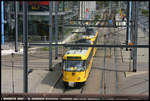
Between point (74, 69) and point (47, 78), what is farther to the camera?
→ point (47, 78)

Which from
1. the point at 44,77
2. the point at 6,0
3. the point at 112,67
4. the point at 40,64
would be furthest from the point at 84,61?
the point at 6,0

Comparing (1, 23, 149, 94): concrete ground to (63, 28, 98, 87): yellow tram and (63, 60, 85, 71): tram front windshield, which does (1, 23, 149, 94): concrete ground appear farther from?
(63, 60, 85, 71): tram front windshield

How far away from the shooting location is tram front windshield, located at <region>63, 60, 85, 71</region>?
7.15m

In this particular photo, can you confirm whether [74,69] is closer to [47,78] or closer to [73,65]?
[73,65]

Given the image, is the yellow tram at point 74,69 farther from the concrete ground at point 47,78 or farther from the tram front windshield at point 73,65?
the concrete ground at point 47,78

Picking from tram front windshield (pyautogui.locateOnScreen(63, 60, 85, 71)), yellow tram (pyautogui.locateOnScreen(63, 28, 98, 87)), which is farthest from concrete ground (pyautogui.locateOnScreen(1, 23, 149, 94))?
tram front windshield (pyautogui.locateOnScreen(63, 60, 85, 71))

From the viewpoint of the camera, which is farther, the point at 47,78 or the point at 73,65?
the point at 47,78

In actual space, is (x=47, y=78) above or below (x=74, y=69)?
below

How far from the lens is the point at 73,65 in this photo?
720cm

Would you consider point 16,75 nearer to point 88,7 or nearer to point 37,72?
point 37,72

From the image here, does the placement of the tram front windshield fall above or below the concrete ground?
above

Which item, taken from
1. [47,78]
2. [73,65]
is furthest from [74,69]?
[47,78]

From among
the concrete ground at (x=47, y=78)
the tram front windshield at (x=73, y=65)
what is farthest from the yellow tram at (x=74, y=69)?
the concrete ground at (x=47, y=78)

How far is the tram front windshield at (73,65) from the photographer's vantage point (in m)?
7.15
